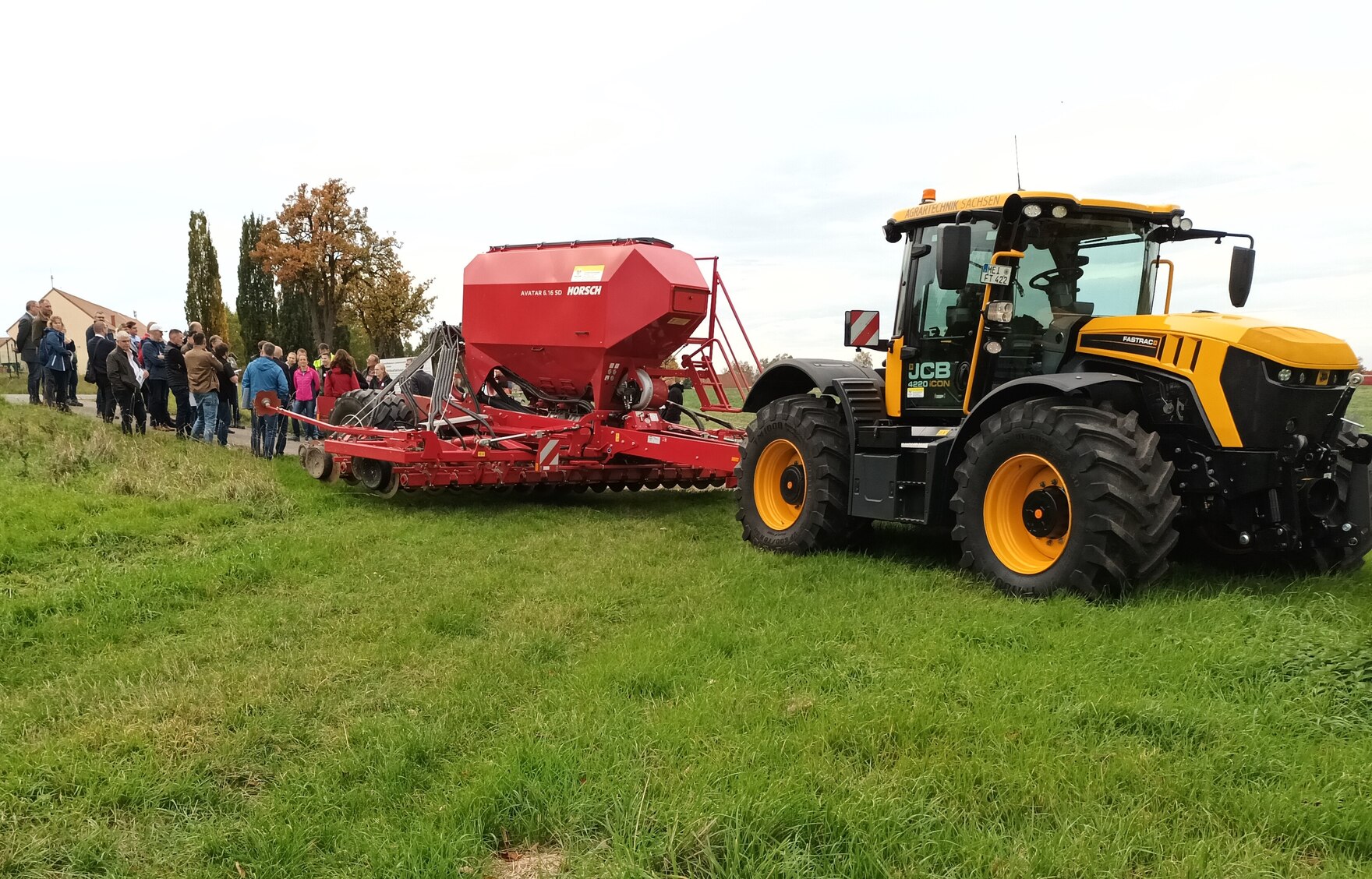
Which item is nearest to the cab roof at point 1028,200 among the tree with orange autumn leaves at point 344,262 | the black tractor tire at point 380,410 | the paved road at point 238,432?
the black tractor tire at point 380,410

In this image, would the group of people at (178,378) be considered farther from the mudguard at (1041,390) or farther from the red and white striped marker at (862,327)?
the mudguard at (1041,390)

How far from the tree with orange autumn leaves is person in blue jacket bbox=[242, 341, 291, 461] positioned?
1926 centimetres

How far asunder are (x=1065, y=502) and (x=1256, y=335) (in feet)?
4.35

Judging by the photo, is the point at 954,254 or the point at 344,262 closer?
the point at 954,254

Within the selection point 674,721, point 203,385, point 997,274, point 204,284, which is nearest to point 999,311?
point 997,274

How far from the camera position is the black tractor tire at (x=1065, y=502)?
4.97 m

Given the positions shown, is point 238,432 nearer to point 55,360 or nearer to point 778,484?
point 55,360

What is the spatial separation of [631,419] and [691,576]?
11.2ft

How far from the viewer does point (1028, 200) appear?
5953mm

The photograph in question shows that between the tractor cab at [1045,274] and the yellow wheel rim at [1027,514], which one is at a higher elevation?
the tractor cab at [1045,274]

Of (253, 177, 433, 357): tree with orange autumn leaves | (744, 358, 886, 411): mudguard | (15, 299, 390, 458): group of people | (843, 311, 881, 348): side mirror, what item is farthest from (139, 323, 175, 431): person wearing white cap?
(253, 177, 433, 357): tree with orange autumn leaves

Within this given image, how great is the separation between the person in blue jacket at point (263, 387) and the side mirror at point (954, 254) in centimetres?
930

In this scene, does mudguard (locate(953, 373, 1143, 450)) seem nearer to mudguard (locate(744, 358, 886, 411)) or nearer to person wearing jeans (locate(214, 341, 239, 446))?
mudguard (locate(744, 358, 886, 411))

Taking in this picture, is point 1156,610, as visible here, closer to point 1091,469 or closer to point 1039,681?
point 1091,469
